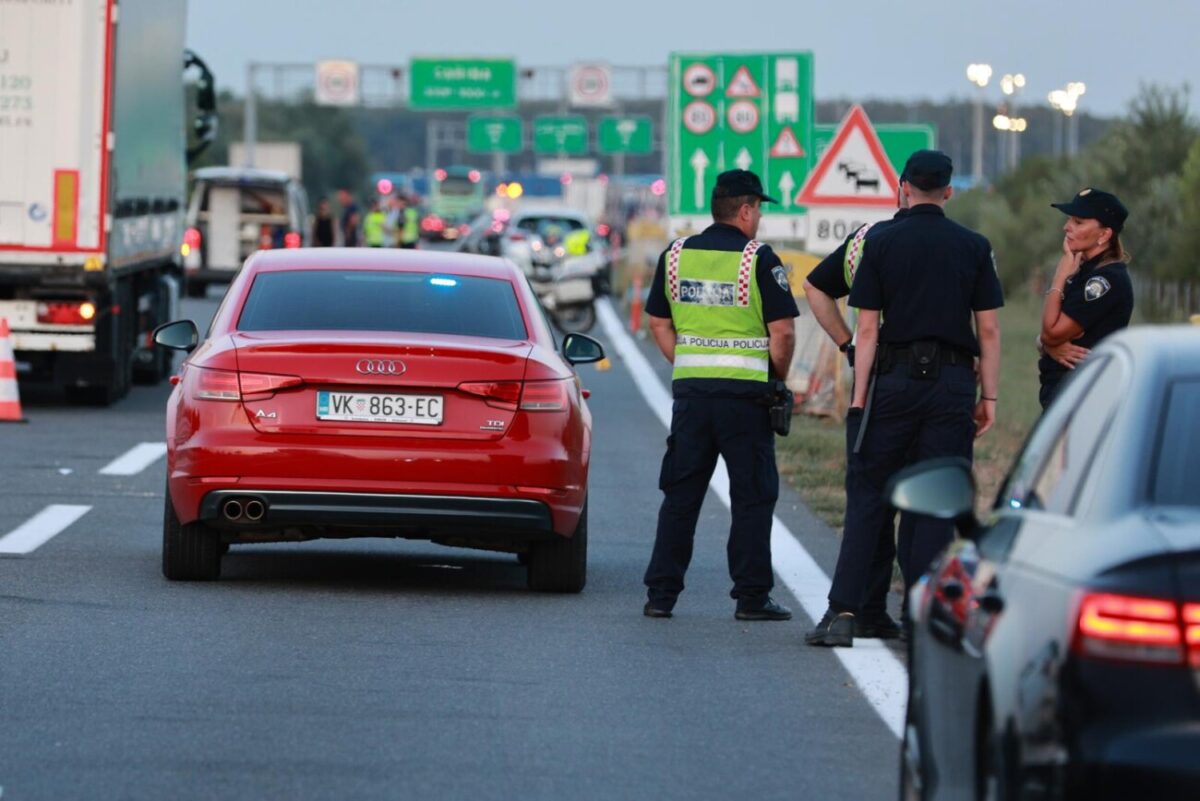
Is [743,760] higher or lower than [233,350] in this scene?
lower

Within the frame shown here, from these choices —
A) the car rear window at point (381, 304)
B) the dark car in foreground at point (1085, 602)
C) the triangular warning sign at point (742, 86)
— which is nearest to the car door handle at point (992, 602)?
the dark car in foreground at point (1085, 602)

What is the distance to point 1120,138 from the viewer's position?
4756cm

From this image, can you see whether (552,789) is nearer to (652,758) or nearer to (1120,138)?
(652,758)

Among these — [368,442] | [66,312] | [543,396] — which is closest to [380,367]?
[368,442]

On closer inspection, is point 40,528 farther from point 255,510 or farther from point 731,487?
point 731,487

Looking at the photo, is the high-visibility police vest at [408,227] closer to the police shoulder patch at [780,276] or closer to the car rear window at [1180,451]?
the police shoulder patch at [780,276]

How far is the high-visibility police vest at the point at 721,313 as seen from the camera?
10180mm

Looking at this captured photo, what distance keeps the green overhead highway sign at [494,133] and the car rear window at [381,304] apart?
92137 millimetres

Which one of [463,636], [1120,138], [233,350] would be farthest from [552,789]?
[1120,138]

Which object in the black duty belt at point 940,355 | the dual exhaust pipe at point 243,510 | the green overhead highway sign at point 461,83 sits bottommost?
the dual exhaust pipe at point 243,510

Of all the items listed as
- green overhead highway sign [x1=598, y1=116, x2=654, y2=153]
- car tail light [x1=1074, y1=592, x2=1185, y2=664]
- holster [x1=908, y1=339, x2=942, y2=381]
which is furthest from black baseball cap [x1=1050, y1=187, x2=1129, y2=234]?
green overhead highway sign [x1=598, y1=116, x2=654, y2=153]

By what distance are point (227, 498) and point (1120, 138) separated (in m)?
38.7

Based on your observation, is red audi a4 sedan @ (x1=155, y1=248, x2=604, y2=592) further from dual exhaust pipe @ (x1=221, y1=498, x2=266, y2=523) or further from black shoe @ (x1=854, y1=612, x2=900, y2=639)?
black shoe @ (x1=854, y1=612, x2=900, y2=639)

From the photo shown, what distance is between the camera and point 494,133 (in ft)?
342
